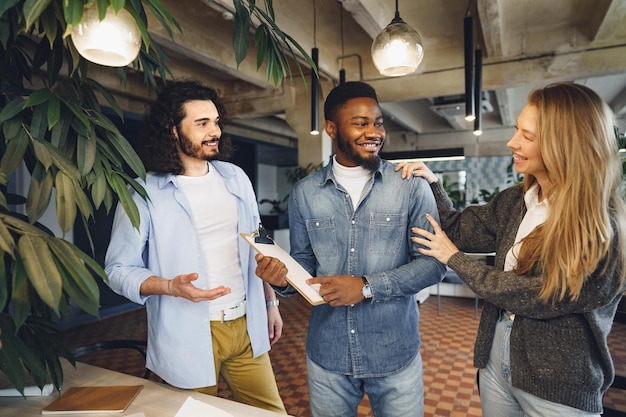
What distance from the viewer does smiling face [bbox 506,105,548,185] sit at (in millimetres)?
1240

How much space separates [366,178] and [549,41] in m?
4.85

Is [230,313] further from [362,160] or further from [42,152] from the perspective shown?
[42,152]

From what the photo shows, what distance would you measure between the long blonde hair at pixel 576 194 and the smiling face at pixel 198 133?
1194 millimetres

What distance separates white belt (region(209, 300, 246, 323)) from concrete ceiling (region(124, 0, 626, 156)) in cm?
245

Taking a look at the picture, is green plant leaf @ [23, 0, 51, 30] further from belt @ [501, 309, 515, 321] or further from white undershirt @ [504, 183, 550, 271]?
belt @ [501, 309, 515, 321]

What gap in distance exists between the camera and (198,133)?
5.67 feet

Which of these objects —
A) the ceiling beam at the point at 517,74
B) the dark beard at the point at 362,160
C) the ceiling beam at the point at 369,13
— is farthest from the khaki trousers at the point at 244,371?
the ceiling beam at the point at 517,74

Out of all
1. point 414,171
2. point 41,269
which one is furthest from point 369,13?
point 41,269

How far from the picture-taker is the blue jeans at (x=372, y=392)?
1.45 metres

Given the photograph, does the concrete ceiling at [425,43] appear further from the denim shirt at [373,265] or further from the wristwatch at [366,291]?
the wristwatch at [366,291]

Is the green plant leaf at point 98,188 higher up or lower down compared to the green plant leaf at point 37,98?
lower down

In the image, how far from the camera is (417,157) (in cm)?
709

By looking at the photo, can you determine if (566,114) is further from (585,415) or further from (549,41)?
(549,41)

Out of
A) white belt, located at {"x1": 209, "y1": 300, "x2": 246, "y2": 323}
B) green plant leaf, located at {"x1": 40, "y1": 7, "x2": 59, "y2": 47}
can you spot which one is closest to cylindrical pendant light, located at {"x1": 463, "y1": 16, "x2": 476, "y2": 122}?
white belt, located at {"x1": 209, "y1": 300, "x2": 246, "y2": 323}
